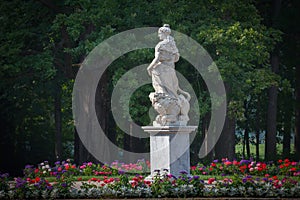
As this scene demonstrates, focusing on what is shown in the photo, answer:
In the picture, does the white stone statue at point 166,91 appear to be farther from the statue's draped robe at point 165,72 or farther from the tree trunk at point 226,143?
the tree trunk at point 226,143

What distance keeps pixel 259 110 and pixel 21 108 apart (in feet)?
41.5

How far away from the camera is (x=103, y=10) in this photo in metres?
22.4

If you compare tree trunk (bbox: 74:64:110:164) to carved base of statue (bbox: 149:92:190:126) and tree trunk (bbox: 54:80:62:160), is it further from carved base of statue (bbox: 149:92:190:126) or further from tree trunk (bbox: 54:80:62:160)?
carved base of statue (bbox: 149:92:190:126)

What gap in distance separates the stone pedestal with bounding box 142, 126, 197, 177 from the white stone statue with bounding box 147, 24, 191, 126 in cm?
20

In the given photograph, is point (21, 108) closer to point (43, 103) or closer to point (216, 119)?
point (43, 103)

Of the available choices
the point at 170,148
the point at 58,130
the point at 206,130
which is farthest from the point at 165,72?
the point at 58,130

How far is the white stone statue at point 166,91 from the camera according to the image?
15.1 m

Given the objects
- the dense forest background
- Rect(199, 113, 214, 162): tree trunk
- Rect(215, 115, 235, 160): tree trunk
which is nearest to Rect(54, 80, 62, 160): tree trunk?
the dense forest background

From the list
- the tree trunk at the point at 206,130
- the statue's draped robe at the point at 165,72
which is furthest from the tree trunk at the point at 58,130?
the statue's draped robe at the point at 165,72

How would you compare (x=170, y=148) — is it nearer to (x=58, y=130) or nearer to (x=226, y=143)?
(x=226, y=143)

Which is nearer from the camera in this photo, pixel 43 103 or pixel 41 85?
pixel 41 85

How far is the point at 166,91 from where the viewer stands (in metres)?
15.2

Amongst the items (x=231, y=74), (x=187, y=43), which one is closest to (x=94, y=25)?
(x=187, y=43)

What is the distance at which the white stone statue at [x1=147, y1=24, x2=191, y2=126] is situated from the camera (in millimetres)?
15109
